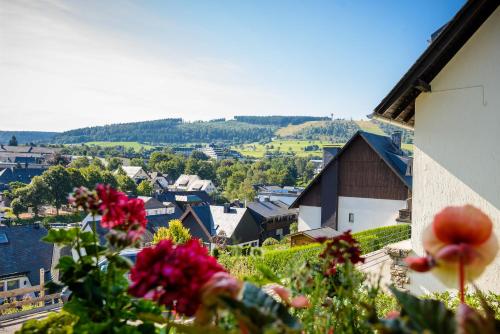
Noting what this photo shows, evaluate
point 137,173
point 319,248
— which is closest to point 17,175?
point 137,173

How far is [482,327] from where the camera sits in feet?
1.88

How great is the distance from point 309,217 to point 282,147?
119 metres

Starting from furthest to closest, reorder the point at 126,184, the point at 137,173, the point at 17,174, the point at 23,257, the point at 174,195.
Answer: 1. the point at 137,173
2. the point at 17,174
3. the point at 174,195
4. the point at 126,184
5. the point at 23,257

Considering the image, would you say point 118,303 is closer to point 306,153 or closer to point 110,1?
point 110,1

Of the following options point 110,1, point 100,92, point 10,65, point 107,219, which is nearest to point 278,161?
point 100,92

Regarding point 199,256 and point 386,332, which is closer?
point 386,332

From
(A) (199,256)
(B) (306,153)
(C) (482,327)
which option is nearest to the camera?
(C) (482,327)

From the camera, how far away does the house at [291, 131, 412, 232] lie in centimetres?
2033

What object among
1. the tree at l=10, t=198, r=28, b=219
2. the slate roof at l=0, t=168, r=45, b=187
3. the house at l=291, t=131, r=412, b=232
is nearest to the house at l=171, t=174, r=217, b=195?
the slate roof at l=0, t=168, r=45, b=187

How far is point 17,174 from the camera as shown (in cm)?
7594

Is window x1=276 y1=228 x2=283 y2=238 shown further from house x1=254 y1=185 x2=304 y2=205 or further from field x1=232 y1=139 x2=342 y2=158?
field x1=232 y1=139 x2=342 y2=158

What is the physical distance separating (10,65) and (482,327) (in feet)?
60.8

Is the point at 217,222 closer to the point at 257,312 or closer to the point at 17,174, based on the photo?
the point at 257,312

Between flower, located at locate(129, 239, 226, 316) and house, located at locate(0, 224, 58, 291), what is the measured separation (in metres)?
24.7
